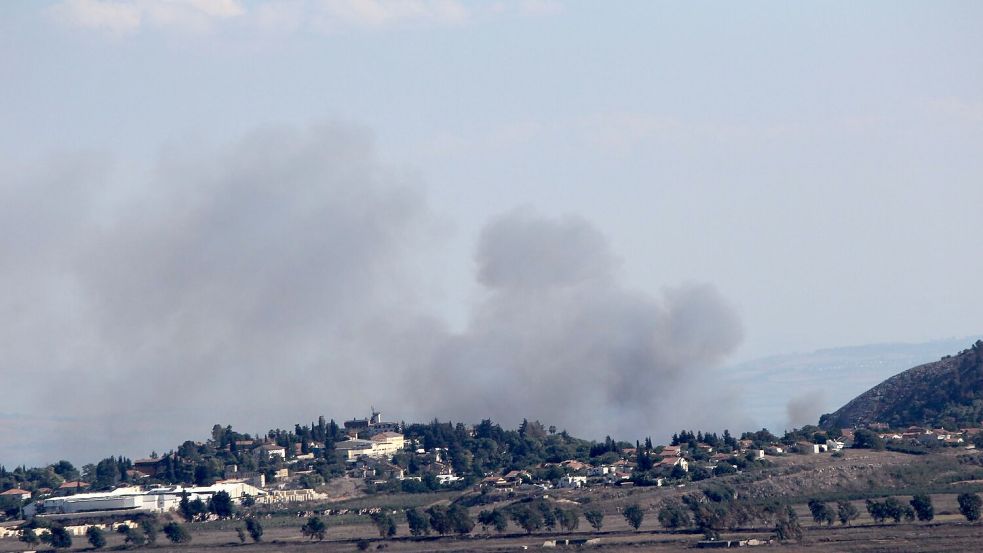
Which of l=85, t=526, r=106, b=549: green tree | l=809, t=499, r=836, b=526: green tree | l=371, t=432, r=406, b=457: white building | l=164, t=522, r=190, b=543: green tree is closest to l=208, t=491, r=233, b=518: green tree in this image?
l=85, t=526, r=106, b=549: green tree

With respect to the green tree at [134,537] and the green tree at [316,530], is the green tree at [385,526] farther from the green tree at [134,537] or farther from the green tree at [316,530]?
the green tree at [134,537]

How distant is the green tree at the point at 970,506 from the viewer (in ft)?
354

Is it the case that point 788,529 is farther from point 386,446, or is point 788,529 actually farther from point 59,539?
point 386,446

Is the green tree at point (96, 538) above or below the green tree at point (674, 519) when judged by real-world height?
above

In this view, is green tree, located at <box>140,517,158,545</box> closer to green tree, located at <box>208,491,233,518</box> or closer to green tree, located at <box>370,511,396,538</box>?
green tree, located at <box>208,491,233,518</box>

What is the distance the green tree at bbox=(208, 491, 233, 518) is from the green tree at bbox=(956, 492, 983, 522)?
67.5 metres

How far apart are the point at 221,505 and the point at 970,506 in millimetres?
69525

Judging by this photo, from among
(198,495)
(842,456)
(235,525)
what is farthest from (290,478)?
(842,456)

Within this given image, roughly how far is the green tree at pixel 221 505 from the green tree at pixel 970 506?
221 ft

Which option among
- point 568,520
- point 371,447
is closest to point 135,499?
→ point 371,447

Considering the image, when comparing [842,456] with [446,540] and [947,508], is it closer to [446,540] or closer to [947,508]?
[947,508]

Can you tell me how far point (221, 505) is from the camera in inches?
5851

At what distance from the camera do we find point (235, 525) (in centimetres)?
14012

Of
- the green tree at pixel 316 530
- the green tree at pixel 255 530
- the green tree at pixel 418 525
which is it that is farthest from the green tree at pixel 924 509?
the green tree at pixel 255 530
